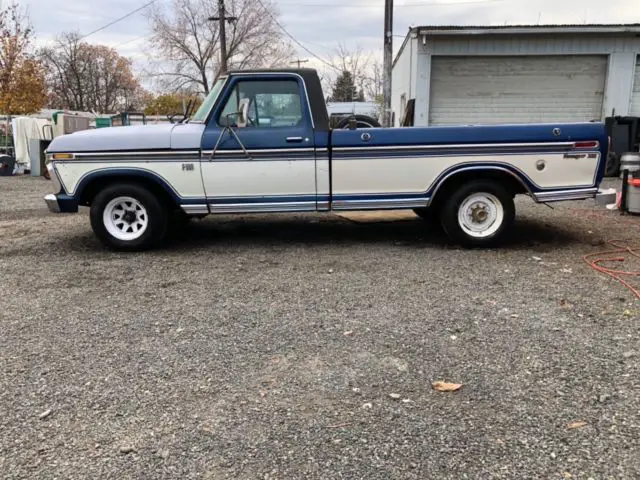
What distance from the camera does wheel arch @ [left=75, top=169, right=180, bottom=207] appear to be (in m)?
6.30

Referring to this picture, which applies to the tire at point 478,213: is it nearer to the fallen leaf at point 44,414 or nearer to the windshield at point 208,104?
the windshield at point 208,104

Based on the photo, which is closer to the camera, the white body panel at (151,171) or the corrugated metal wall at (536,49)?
the white body panel at (151,171)

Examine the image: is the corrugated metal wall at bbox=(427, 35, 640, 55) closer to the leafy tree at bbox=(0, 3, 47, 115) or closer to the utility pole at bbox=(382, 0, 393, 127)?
the utility pole at bbox=(382, 0, 393, 127)

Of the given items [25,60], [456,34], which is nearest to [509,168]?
[456,34]

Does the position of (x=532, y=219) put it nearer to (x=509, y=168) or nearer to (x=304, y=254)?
(x=509, y=168)

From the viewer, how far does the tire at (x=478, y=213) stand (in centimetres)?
646

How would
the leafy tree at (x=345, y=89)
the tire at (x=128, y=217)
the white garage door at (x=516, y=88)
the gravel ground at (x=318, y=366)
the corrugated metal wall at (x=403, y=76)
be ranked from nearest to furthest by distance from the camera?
the gravel ground at (x=318, y=366) → the tire at (x=128, y=217) → the white garage door at (x=516, y=88) → the corrugated metal wall at (x=403, y=76) → the leafy tree at (x=345, y=89)

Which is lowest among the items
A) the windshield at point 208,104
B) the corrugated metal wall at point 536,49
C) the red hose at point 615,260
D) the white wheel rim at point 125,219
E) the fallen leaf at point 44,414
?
the fallen leaf at point 44,414

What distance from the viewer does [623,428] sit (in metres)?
2.80

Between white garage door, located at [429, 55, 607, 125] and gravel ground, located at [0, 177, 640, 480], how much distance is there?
962cm

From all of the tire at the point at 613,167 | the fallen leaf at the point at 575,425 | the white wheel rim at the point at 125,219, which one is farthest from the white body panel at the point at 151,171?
the tire at the point at 613,167

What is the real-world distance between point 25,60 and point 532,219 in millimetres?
25639

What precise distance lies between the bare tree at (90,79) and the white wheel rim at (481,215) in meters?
63.8

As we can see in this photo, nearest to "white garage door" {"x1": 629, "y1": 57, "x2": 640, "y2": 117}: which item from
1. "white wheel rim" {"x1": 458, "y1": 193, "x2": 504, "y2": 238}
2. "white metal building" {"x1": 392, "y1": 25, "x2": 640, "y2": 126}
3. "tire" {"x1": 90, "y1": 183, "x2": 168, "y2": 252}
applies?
"white metal building" {"x1": 392, "y1": 25, "x2": 640, "y2": 126}
